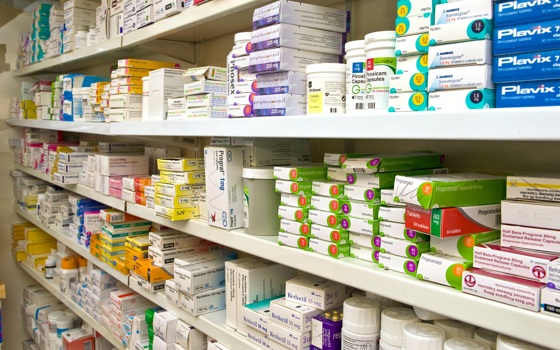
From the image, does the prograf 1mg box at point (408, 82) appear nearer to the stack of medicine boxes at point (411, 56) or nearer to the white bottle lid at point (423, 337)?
the stack of medicine boxes at point (411, 56)

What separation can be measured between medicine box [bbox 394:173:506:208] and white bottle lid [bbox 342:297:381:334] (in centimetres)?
32

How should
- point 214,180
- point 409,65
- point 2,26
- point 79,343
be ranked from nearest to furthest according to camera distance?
point 409,65, point 214,180, point 79,343, point 2,26

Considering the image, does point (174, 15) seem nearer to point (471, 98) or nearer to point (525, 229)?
point (471, 98)

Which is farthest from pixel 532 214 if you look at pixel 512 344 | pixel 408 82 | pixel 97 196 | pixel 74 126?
pixel 74 126

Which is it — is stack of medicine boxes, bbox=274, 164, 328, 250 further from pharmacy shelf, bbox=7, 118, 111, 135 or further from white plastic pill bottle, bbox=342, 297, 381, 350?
pharmacy shelf, bbox=7, 118, 111, 135

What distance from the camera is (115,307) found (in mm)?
2338

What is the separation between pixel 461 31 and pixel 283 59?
1.60 ft

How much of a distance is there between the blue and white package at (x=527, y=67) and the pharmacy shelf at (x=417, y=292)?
1.31ft

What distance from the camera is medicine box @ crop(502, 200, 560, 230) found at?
85cm

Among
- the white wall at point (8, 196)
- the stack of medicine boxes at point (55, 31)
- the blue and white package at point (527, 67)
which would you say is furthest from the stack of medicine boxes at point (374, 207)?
the white wall at point (8, 196)

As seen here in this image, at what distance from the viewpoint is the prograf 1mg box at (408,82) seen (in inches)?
38.1

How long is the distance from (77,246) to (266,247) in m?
1.85

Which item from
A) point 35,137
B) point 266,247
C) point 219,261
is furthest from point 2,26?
point 266,247

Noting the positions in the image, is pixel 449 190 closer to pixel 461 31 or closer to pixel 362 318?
pixel 461 31
